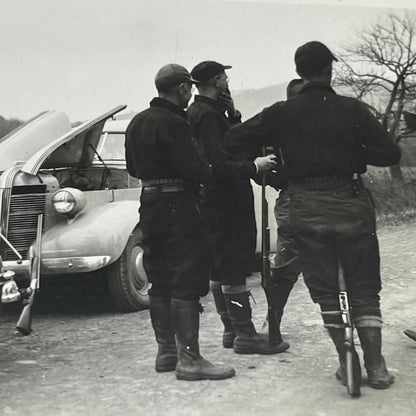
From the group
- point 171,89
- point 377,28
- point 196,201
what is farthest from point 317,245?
point 377,28

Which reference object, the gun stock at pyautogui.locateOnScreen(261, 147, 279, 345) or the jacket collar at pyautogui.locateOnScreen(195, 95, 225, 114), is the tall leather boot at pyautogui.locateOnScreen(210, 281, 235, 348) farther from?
the jacket collar at pyautogui.locateOnScreen(195, 95, 225, 114)

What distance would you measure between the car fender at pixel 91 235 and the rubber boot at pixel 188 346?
1963mm

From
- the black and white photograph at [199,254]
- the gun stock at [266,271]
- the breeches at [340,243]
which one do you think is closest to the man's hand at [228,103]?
the black and white photograph at [199,254]

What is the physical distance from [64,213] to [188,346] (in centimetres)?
238

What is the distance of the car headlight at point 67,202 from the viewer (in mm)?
6166

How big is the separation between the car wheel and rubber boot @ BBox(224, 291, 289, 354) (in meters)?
1.74

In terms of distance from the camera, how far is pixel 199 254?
4.25 metres

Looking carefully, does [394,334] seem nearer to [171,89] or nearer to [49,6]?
[171,89]

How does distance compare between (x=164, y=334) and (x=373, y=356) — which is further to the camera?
(x=164, y=334)

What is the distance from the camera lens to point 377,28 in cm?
2011

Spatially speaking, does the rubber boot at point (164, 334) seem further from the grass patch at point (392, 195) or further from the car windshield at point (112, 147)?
the grass patch at point (392, 195)

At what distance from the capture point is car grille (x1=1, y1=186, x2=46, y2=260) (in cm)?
610

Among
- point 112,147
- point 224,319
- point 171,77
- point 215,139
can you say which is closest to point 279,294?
point 224,319

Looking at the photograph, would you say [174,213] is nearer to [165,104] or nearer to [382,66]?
[165,104]
